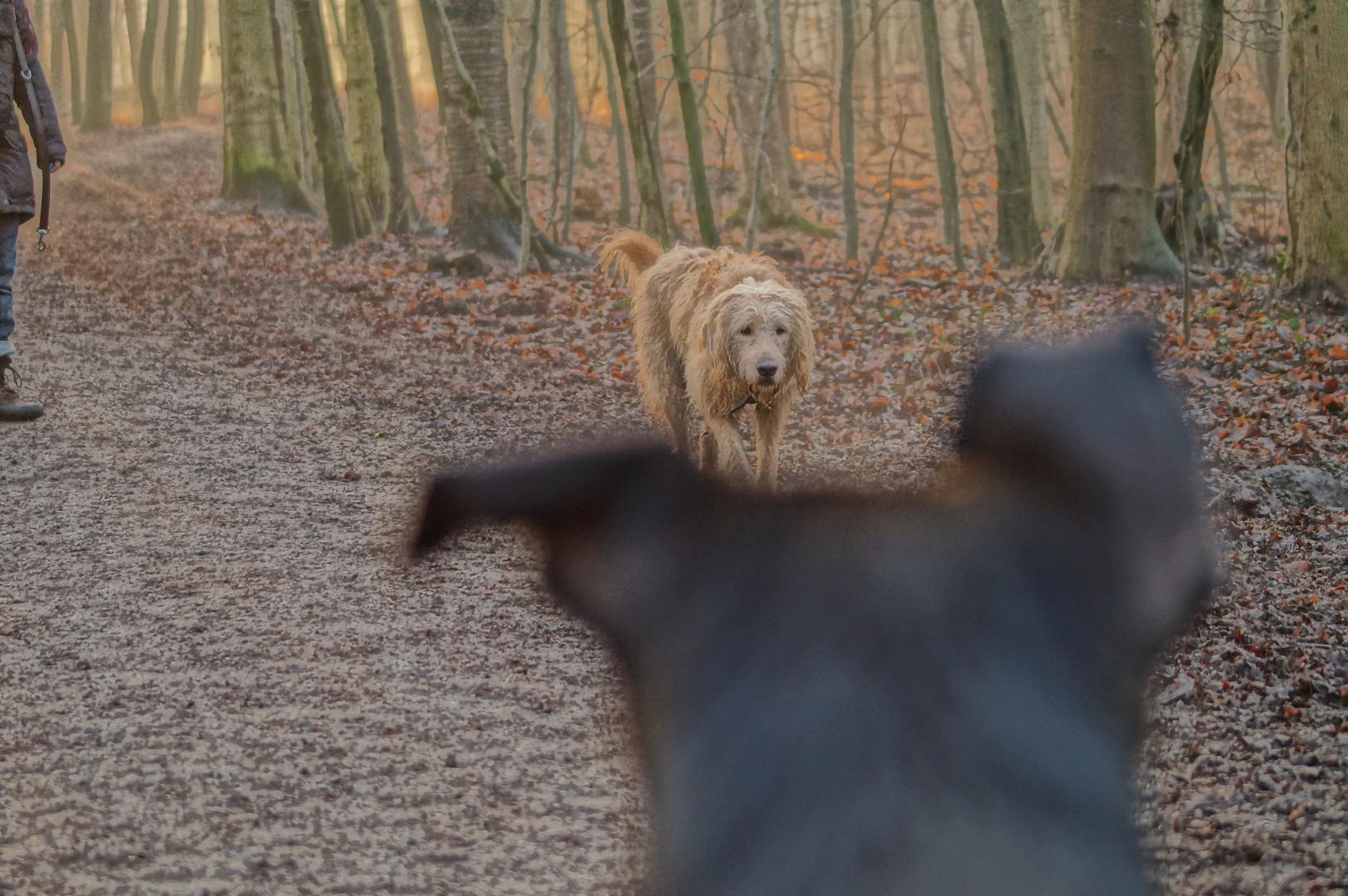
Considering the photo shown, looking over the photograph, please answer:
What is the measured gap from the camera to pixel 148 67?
28.5m

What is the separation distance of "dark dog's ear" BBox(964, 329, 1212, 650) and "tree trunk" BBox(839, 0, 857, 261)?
20.5ft

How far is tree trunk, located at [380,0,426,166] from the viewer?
24.4m

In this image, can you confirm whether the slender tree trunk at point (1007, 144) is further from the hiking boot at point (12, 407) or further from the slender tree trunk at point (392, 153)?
the hiking boot at point (12, 407)

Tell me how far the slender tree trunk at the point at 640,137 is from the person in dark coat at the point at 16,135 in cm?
573

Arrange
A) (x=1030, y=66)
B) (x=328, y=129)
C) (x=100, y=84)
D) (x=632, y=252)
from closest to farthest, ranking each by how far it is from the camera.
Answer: (x=632, y=252)
(x=328, y=129)
(x=1030, y=66)
(x=100, y=84)

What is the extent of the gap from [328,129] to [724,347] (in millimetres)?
10758

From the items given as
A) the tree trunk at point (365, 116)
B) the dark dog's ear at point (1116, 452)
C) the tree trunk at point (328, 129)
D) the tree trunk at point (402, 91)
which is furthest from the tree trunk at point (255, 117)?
the dark dog's ear at point (1116, 452)

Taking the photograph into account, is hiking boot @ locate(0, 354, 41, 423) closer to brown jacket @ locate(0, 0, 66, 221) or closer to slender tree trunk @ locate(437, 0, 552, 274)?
brown jacket @ locate(0, 0, 66, 221)

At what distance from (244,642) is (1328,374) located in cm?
698

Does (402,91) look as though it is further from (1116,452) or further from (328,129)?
(1116,452)

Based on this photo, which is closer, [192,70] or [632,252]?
[632,252]

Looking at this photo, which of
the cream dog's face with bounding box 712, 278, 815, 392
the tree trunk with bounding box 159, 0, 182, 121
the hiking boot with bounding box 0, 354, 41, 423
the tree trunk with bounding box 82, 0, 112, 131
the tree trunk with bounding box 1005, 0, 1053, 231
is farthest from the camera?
the tree trunk with bounding box 159, 0, 182, 121

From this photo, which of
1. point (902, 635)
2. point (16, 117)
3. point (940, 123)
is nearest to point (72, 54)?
point (940, 123)

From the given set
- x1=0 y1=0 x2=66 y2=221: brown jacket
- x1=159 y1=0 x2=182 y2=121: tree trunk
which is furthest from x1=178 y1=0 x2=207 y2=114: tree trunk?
x1=0 y1=0 x2=66 y2=221: brown jacket
